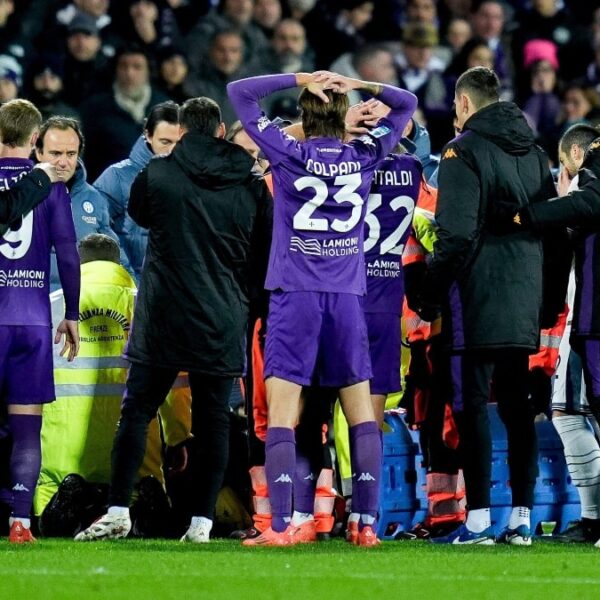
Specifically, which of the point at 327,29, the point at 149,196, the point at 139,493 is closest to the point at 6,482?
the point at 139,493

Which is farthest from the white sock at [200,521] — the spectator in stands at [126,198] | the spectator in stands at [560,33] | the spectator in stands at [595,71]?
the spectator in stands at [560,33]

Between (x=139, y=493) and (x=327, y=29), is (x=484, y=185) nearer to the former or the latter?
(x=139, y=493)

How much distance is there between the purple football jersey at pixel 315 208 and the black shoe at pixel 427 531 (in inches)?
59.1

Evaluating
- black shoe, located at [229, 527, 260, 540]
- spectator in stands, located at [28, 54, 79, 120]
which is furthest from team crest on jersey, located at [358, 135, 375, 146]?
spectator in stands, located at [28, 54, 79, 120]

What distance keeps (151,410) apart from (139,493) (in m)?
0.74

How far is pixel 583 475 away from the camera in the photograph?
801cm

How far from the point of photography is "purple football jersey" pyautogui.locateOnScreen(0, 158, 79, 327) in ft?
24.3

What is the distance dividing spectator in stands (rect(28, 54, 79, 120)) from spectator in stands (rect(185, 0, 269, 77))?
5.93ft

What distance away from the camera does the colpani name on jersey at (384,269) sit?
7738 mm

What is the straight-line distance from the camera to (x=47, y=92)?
1299 centimetres

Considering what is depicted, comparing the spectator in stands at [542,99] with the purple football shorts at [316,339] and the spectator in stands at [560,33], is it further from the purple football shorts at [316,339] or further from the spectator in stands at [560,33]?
the purple football shorts at [316,339]

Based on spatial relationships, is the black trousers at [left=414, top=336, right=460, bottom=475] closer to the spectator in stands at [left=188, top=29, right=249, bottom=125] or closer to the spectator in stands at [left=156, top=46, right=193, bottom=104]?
the spectator in stands at [left=156, top=46, right=193, bottom=104]

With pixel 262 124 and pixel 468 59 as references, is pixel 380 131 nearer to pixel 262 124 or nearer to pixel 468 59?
pixel 262 124

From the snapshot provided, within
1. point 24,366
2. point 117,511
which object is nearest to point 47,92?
point 24,366
